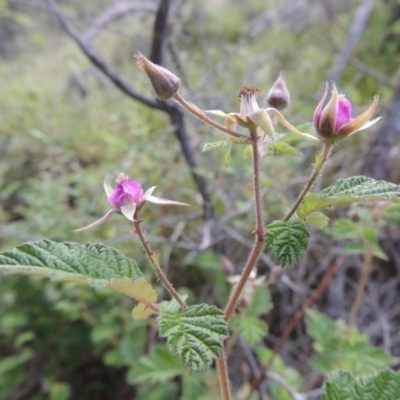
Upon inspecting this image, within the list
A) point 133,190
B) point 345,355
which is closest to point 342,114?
point 133,190

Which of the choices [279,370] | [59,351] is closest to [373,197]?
[279,370]

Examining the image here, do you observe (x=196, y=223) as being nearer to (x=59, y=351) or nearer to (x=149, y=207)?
(x=149, y=207)

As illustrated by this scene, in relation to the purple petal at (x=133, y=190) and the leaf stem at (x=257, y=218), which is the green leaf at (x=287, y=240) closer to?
the leaf stem at (x=257, y=218)

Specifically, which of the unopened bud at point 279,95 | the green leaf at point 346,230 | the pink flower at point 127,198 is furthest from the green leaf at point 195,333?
the green leaf at point 346,230

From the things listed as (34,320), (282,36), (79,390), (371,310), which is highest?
(282,36)

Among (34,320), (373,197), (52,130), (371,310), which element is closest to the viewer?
(373,197)

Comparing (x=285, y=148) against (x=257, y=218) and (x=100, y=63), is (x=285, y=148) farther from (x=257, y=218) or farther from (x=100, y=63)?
(x=100, y=63)

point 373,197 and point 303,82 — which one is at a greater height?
point 303,82

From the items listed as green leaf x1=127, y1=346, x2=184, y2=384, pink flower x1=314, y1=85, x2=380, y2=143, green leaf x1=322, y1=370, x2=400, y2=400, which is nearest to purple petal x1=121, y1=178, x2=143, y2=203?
pink flower x1=314, y1=85, x2=380, y2=143
